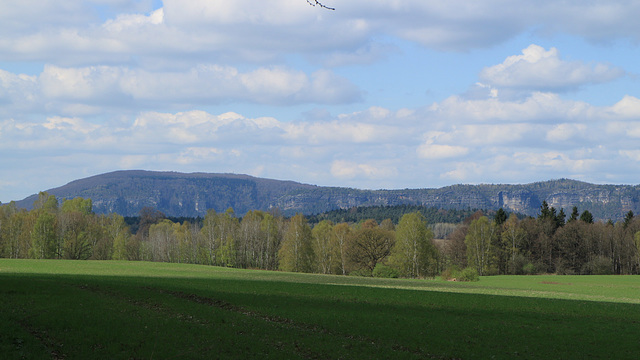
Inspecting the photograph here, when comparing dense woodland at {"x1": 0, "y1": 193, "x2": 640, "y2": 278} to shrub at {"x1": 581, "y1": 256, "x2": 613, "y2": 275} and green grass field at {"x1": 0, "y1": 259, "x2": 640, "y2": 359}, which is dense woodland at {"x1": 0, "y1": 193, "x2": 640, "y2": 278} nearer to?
shrub at {"x1": 581, "y1": 256, "x2": 613, "y2": 275}

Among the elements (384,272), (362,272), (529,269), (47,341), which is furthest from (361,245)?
(47,341)

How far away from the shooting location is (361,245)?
122 metres

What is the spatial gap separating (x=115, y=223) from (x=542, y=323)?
158418 mm

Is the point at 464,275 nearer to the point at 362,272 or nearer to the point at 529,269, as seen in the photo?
the point at 362,272

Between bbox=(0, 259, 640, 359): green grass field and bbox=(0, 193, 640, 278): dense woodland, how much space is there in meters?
68.7

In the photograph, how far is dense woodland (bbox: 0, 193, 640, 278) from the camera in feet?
396

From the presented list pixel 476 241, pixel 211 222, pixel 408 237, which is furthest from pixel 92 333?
pixel 211 222

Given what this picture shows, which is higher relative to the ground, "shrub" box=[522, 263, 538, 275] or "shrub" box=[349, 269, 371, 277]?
"shrub" box=[349, 269, 371, 277]

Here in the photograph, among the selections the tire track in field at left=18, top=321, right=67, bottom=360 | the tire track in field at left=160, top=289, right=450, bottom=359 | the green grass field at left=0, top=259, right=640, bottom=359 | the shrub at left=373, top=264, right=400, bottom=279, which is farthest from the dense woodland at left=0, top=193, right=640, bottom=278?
the tire track in field at left=18, top=321, right=67, bottom=360

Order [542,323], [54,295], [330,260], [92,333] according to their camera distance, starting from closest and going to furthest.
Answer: [92,333] → [542,323] → [54,295] → [330,260]

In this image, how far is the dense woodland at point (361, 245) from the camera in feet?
396

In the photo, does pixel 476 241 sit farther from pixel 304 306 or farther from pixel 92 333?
pixel 92 333

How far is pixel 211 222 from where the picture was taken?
6491 inches

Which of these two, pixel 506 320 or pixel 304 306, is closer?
pixel 506 320
